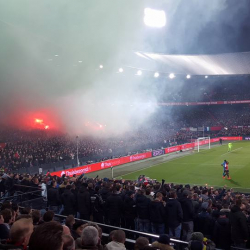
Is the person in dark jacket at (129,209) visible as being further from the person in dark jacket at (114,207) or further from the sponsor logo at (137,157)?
the sponsor logo at (137,157)

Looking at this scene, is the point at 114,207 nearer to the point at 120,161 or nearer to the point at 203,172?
the point at 203,172

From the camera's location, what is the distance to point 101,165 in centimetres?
2939

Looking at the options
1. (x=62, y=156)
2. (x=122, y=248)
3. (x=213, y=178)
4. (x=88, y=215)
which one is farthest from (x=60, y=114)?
(x=122, y=248)

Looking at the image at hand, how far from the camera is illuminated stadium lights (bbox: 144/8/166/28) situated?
1436 inches

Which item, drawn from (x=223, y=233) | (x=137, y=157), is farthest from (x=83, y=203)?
(x=137, y=157)

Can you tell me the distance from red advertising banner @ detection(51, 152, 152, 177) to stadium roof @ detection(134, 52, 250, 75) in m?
20.3

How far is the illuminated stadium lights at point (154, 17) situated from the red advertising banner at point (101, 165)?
18073 millimetres

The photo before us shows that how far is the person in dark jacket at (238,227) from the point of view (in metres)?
6.05

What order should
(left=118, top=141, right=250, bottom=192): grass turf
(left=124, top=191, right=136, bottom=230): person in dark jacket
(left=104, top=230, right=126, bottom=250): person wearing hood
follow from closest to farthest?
1. (left=104, top=230, right=126, bottom=250): person wearing hood
2. (left=124, top=191, right=136, bottom=230): person in dark jacket
3. (left=118, top=141, right=250, bottom=192): grass turf

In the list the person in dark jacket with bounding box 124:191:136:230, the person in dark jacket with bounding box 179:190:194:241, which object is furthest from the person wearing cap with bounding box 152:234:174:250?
the person in dark jacket with bounding box 124:191:136:230

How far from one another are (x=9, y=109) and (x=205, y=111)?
48305 millimetres

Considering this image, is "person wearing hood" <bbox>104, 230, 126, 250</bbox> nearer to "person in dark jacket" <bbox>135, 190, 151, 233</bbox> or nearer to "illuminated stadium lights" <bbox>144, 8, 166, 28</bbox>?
"person in dark jacket" <bbox>135, 190, 151, 233</bbox>

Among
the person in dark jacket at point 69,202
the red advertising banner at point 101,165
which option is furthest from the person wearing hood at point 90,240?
the red advertising banner at point 101,165

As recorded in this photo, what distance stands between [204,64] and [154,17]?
22663 mm
